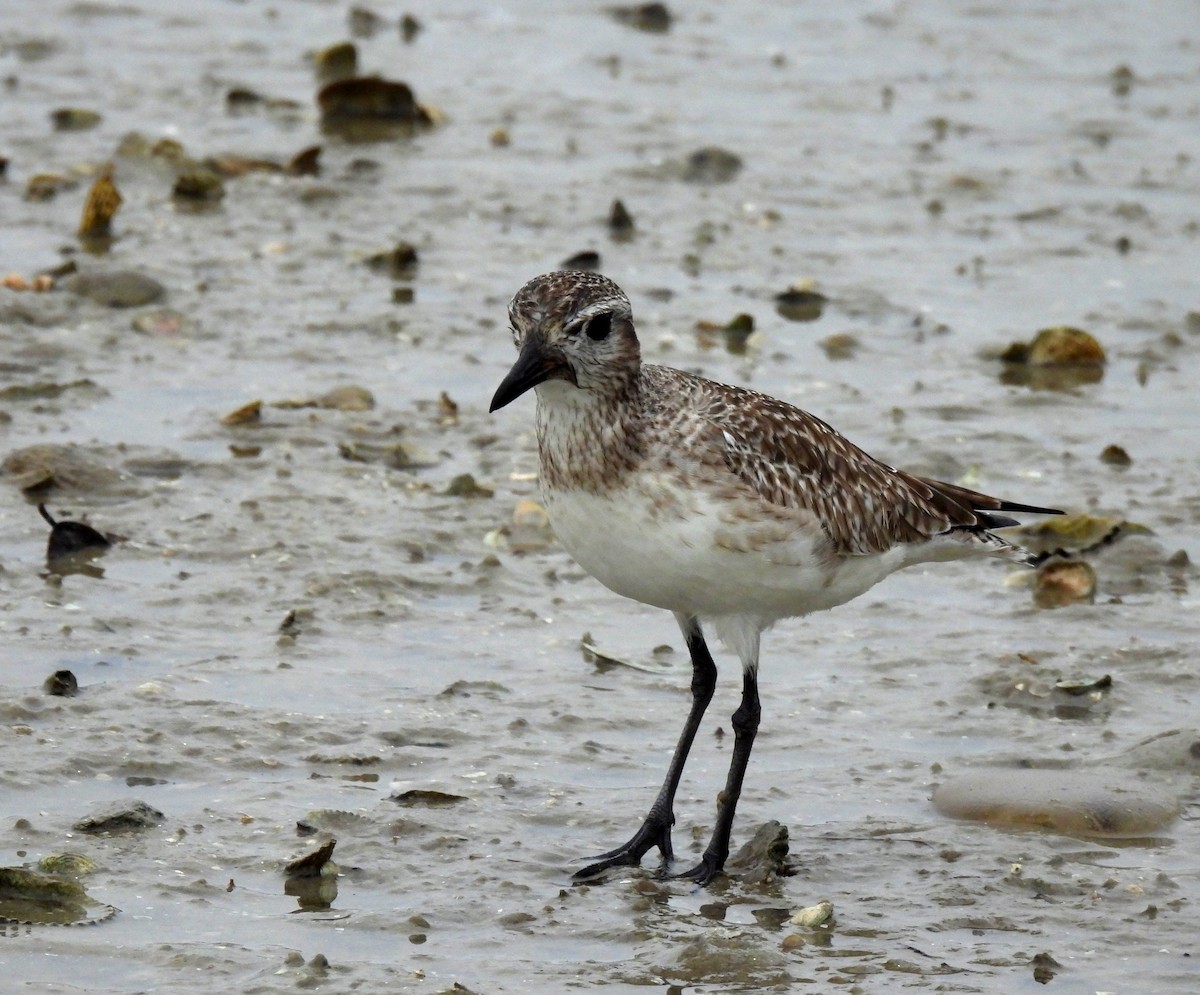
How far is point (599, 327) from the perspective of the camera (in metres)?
7.09

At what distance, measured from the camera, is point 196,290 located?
12805mm

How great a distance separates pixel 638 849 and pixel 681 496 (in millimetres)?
1322

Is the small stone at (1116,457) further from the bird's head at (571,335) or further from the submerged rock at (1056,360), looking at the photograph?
the bird's head at (571,335)

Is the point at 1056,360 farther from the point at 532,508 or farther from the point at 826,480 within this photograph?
the point at 826,480

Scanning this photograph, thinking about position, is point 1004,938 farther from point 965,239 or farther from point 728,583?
point 965,239

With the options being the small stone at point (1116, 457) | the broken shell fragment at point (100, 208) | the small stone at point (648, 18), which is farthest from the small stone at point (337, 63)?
the small stone at point (1116, 457)

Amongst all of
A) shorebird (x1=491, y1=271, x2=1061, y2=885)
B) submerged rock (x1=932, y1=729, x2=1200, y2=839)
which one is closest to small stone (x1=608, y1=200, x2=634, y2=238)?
shorebird (x1=491, y1=271, x2=1061, y2=885)

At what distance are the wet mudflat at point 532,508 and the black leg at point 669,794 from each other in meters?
0.10

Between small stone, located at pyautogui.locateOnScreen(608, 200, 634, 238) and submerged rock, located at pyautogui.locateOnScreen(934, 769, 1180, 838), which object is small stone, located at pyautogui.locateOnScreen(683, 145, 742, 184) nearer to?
small stone, located at pyautogui.locateOnScreen(608, 200, 634, 238)

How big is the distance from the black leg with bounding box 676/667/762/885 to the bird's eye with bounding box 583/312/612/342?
1.42m

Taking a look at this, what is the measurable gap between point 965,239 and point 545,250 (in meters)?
3.15

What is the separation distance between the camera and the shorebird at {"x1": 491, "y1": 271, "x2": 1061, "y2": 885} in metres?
7.00

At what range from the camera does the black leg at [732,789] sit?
288 inches

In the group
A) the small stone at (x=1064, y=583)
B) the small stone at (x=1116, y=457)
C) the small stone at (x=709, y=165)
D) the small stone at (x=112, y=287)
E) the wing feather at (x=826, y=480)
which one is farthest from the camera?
the small stone at (x=709, y=165)
